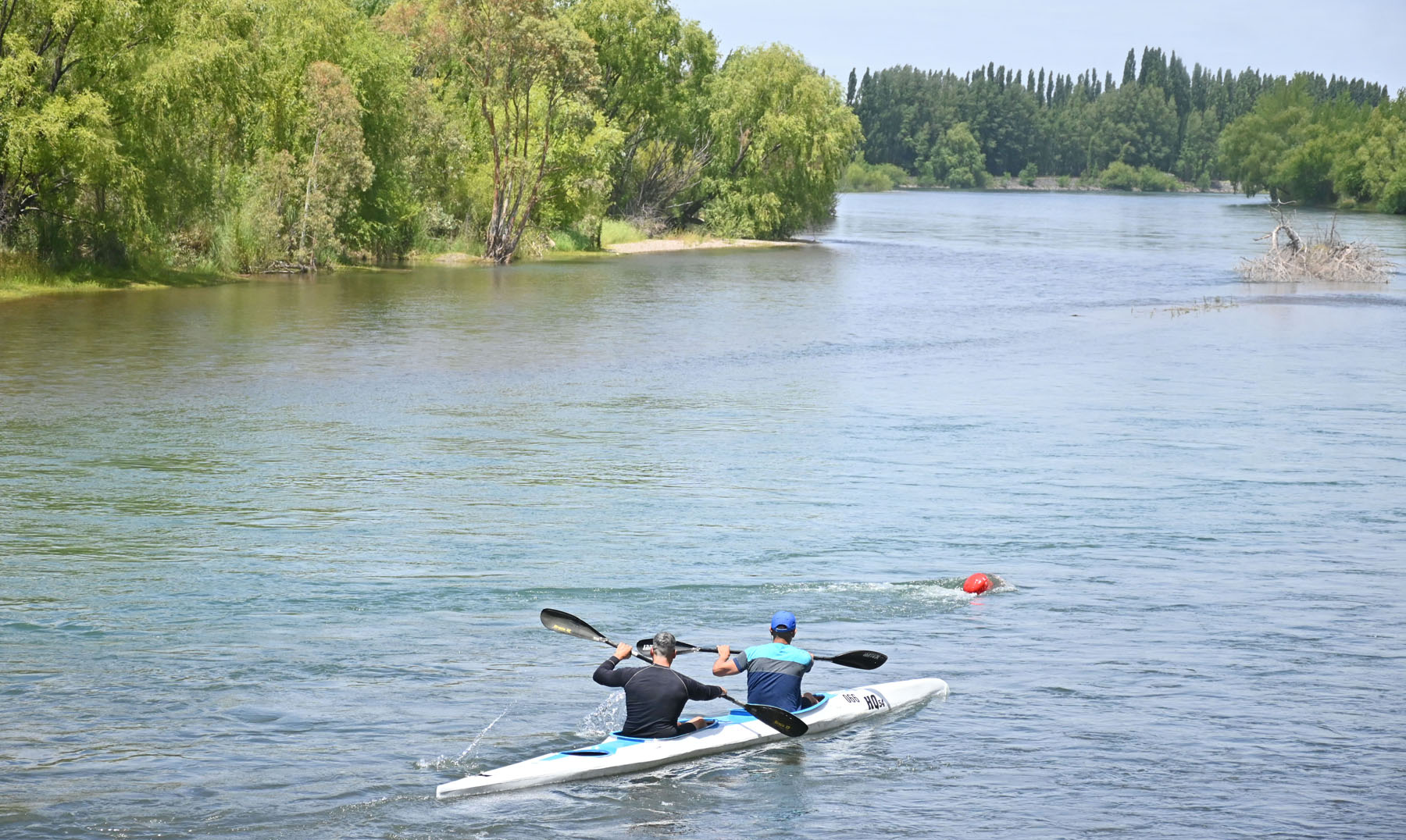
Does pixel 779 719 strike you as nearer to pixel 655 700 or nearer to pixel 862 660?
pixel 655 700

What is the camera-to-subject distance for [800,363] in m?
41.2

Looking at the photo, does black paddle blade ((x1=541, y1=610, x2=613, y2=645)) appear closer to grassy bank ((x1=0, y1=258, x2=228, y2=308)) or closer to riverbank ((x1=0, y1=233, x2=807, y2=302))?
riverbank ((x1=0, y1=233, x2=807, y2=302))

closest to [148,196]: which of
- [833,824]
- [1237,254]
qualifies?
[833,824]

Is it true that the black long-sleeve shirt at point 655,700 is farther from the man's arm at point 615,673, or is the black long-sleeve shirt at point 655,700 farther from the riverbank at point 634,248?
the riverbank at point 634,248

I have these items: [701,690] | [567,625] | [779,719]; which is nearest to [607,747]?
[701,690]

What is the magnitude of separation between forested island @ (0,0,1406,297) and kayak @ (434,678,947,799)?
37.4 meters

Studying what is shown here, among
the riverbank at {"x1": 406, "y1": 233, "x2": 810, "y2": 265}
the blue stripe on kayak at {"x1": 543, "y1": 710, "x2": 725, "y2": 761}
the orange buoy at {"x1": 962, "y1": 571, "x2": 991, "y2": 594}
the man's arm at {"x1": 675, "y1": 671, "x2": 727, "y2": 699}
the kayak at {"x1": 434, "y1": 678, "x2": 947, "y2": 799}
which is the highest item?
the riverbank at {"x1": 406, "y1": 233, "x2": 810, "y2": 265}

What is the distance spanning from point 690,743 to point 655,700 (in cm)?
55

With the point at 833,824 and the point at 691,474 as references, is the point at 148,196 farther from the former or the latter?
the point at 833,824

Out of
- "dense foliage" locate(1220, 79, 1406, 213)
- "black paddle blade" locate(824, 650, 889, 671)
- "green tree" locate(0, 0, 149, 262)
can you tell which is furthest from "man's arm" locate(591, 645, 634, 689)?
"dense foliage" locate(1220, 79, 1406, 213)

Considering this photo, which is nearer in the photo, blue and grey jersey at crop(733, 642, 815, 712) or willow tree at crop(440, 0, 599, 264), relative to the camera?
blue and grey jersey at crop(733, 642, 815, 712)

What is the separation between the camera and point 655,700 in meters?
13.9

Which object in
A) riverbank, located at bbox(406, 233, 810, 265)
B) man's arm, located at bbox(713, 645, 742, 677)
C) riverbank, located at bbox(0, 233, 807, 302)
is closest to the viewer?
man's arm, located at bbox(713, 645, 742, 677)

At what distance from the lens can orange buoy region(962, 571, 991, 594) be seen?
19.3 meters
